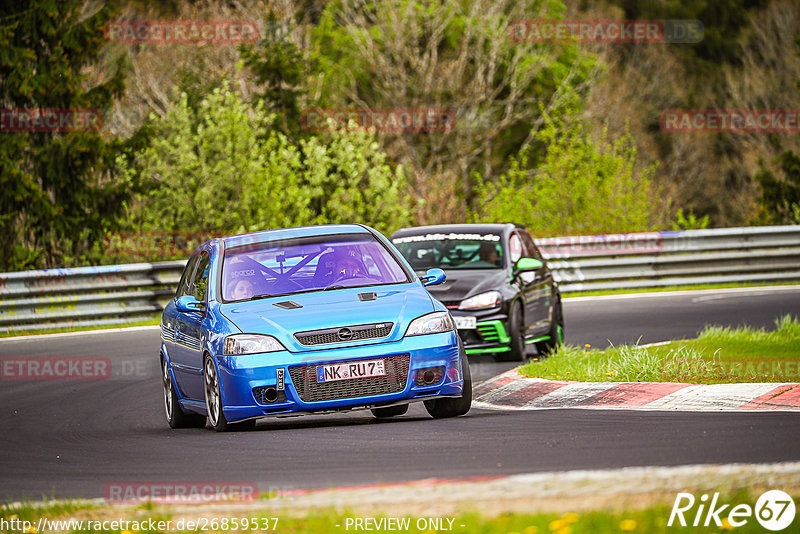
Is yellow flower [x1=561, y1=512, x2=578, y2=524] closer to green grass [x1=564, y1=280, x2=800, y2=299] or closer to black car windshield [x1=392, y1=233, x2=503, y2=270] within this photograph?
black car windshield [x1=392, y1=233, x2=503, y2=270]

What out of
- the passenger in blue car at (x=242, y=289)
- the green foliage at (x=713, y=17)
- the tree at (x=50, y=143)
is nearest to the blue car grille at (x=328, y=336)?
the passenger in blue car at (x=242, y=289)

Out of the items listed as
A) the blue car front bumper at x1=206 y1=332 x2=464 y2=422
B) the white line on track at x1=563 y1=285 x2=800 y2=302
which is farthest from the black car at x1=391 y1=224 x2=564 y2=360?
the white line on track at x1=563 y1=285 x2=800 y2=302

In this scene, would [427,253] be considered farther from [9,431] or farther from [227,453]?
[227,453]

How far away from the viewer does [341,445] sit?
9.32 metres

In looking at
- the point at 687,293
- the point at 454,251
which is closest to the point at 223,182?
the point at 687,293

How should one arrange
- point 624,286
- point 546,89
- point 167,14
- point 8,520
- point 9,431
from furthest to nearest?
point 167,14
point 546,89
point 624,286
point 9,431
point 8,520

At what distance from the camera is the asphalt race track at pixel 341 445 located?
26.1 ft

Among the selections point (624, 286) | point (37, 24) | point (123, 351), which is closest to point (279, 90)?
point (37, 24)

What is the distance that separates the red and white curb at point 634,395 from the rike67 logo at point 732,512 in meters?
3.93

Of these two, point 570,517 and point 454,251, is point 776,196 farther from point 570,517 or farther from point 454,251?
point 570,517

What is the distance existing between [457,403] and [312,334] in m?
1.37

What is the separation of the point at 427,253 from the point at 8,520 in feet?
→ 32.5

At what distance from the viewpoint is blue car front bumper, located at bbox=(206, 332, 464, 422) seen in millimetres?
10039

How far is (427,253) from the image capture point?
16.7m
